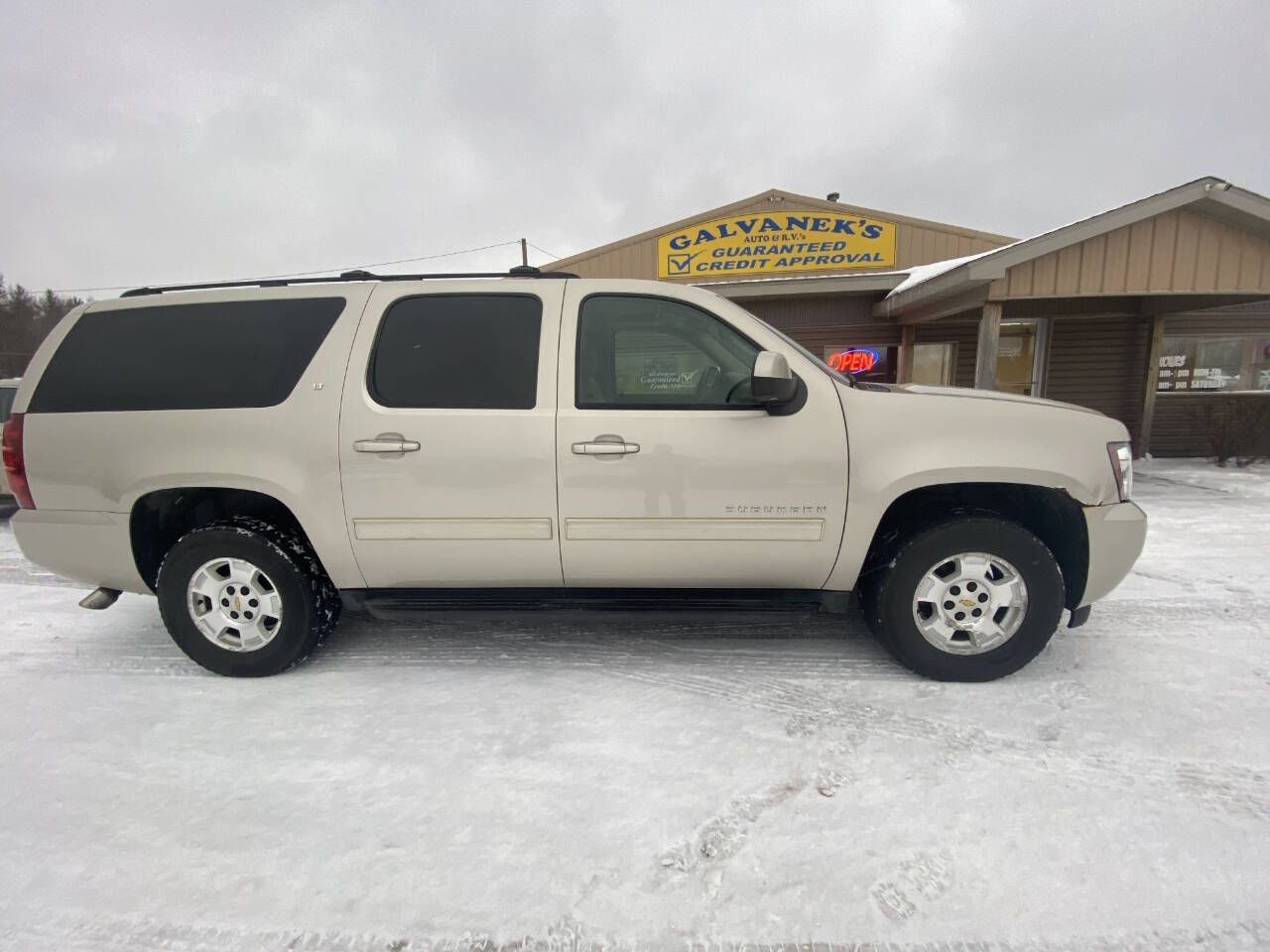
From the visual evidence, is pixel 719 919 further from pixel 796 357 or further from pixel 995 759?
pixel 796 357

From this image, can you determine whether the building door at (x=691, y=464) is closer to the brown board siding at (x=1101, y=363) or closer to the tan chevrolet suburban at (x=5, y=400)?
the tan chevrolet suburban at (x=5, y=400)

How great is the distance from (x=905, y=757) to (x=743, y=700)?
0.69m

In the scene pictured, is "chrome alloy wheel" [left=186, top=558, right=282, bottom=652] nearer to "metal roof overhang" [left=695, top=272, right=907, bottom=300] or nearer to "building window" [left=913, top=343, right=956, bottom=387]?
"metal roof overhang" [left=695, top=272, right=907, bottom=300]

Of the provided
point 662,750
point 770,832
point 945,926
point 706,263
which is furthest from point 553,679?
point 706,263

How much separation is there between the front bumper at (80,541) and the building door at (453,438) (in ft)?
3.92

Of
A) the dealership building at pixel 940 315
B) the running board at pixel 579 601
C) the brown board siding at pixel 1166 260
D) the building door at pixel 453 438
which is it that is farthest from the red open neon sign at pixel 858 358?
the building door at pixel 453 438

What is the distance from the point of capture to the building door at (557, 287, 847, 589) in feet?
8.85

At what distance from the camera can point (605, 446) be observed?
2.71 metres

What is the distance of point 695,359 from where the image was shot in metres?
2.99

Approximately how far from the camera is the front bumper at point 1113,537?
2750 mm

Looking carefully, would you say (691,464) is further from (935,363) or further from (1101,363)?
(1101,363)

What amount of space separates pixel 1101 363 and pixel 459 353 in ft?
41.7

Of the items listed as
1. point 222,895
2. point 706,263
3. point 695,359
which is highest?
point 706,263

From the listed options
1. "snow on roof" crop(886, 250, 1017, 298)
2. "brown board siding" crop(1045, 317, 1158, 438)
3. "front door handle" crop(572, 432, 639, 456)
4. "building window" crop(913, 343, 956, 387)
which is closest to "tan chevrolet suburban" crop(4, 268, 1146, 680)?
"front door handle" crop(572, 432, 639, 456)
